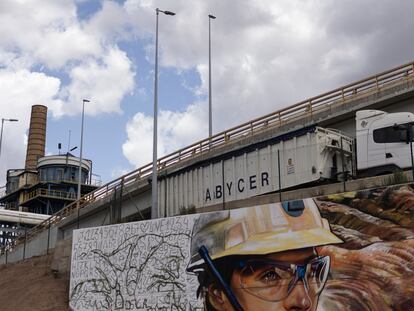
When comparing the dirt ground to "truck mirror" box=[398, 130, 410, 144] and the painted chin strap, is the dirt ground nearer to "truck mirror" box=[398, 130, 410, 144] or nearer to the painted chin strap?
the painted chin strap

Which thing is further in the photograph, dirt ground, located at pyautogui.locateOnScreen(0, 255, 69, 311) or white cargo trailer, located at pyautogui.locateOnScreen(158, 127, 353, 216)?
dirt ground, located at pyautogui.locateOnScreen(0, 255, 69, 311)

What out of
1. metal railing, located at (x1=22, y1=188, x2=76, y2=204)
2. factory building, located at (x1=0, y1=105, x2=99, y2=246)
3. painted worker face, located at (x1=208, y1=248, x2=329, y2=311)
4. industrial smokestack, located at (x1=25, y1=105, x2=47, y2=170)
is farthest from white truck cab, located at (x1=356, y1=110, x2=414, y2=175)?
industrial smokestack, located at (x1=25, y1=105, x2=47, y2=170)

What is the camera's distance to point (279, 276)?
61.6 ft

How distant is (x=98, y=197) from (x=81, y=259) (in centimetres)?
1282

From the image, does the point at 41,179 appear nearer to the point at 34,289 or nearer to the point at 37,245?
the point at 37,245

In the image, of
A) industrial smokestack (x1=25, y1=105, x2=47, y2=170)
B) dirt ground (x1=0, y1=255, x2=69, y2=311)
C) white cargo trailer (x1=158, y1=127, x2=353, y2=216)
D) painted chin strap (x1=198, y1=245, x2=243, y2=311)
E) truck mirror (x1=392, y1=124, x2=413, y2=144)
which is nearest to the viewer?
truck mirror (x1=392, y1=124, x2=413, y2=144)

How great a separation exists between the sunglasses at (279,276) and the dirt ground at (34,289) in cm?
1045

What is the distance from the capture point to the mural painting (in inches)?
658

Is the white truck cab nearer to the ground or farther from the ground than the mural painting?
farther from the ground

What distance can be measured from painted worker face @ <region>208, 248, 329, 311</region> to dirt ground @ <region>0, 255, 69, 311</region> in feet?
31.3

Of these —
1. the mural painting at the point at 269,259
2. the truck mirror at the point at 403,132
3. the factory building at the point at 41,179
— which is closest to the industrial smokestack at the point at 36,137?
the factory building at the point at 41,179

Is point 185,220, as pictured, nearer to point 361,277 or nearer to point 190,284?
point 190,284

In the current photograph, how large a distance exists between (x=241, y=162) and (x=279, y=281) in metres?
9.50

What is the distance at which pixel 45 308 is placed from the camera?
84.7 ft
